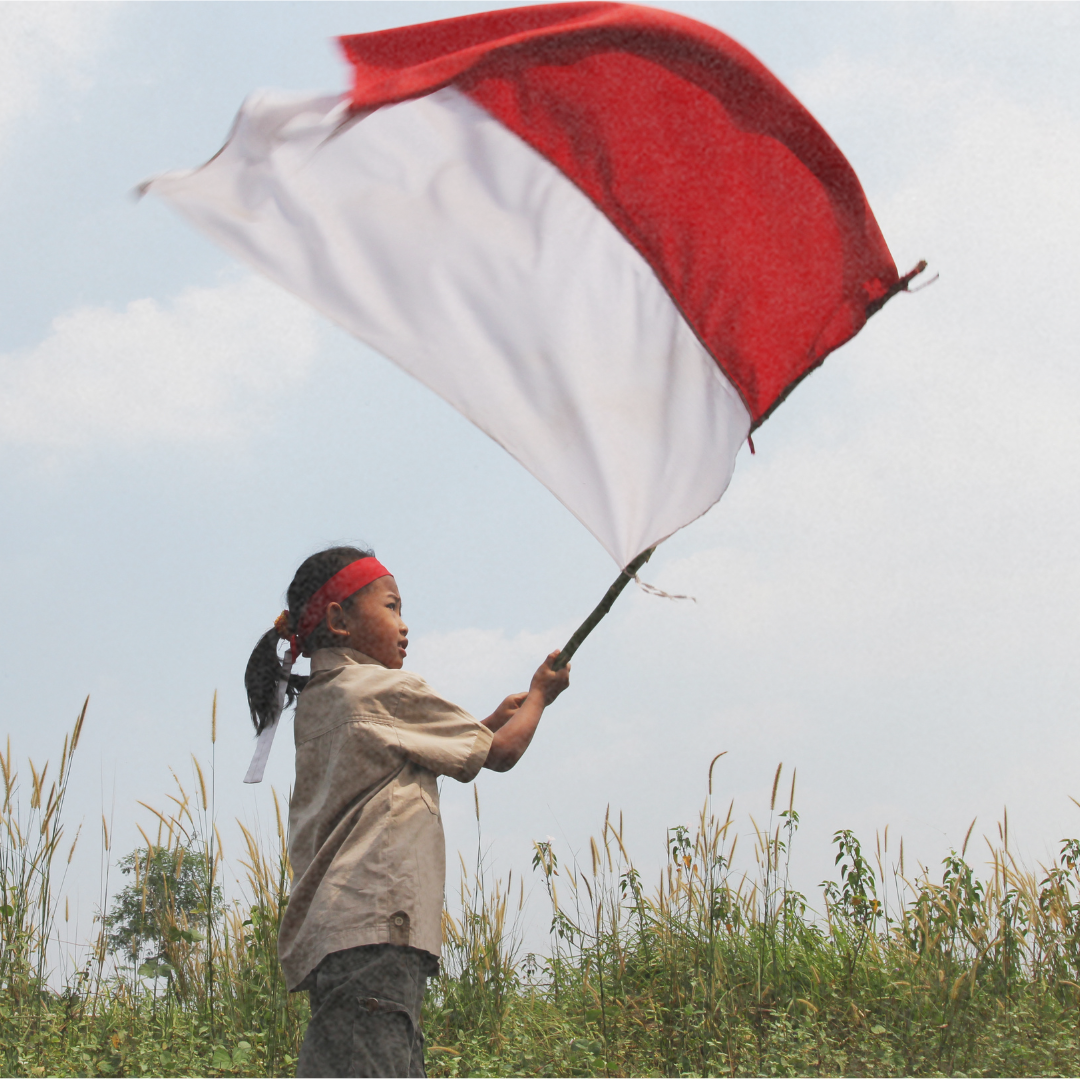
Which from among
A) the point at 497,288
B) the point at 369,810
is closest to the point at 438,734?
the point at 369,810

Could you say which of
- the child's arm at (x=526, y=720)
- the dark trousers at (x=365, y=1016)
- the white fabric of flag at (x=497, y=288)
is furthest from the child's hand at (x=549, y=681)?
the dark trousers at (x=365, y=1016)

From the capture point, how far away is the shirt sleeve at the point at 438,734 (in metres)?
2.09

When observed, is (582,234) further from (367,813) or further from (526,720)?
(367,813)

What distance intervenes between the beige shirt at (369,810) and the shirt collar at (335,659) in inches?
1.3

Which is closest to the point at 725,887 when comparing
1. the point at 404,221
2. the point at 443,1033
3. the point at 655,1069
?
the point at 655,1069

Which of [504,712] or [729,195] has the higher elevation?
[729,195]

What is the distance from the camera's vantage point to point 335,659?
229 cm

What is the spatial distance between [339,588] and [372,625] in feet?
0.39

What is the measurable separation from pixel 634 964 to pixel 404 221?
125 inches

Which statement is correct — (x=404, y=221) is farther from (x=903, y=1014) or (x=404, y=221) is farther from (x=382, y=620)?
(x=903, y=1014)

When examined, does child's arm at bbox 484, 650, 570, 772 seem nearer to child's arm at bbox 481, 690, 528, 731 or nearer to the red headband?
child's arm at bbox 481, 690, 528, 731

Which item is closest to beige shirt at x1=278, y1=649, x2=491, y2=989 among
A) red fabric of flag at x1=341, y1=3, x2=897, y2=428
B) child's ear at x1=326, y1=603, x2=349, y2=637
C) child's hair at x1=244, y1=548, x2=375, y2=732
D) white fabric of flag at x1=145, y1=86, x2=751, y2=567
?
child's ear at x1=326, y1=603, x2=349, y2=637

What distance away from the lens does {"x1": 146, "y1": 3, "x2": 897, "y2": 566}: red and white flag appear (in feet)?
6.95

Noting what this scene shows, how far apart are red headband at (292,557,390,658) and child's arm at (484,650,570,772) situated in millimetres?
445
